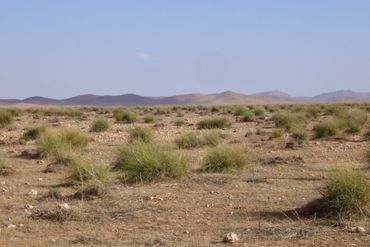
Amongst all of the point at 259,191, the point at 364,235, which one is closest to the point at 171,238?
the point at 364,235

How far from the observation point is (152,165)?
14539mm

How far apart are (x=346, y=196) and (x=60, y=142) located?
40.2 ft

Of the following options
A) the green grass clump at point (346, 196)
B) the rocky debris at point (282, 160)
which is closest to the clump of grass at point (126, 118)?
the rocky debris at point (282, 160)

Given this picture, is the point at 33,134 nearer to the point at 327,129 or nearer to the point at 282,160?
the point at 327,129

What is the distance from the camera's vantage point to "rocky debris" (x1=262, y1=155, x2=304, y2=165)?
17.8 meters

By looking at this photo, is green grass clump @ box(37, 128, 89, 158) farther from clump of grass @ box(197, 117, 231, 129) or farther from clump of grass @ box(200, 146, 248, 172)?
clump of grass @ box(197, 117, 231, 129)

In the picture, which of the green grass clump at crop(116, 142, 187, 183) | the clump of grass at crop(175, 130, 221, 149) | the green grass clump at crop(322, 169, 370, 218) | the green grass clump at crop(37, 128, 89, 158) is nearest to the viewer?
the green grass clump at crop(322, 169, 370, 218)

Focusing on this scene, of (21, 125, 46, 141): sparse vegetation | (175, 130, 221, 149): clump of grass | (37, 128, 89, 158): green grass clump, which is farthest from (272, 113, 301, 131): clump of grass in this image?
(37, 128, 89, 158): green grass clump

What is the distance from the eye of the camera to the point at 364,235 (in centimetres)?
896

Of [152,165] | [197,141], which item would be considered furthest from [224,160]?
[197,141]

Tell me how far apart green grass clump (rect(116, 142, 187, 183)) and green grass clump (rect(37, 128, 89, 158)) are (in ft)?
15.9

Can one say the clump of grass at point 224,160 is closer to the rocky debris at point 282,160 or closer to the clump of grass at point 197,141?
the rocky debris at point 282,160

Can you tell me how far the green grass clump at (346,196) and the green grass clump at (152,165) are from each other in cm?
492

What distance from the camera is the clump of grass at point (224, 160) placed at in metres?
16.1
